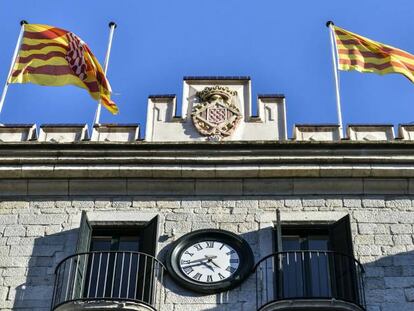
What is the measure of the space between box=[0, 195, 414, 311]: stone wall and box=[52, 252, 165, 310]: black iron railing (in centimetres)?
23

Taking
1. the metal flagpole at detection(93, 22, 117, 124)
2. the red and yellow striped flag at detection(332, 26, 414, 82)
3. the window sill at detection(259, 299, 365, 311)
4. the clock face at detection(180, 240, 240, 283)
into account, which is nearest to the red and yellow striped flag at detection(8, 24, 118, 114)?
the metal flagpole at detection(93, 22, 117, 124)

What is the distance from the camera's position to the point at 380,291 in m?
13.2

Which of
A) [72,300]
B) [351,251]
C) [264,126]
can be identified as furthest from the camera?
[264,126]

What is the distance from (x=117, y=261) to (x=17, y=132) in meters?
3.69

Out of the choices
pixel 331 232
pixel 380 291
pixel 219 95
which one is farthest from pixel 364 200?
pixel 219 95

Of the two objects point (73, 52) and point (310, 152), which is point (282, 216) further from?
point (73, 52)

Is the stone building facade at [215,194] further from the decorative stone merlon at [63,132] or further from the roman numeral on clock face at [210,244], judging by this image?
the roman numeral on clock face at [210,244]

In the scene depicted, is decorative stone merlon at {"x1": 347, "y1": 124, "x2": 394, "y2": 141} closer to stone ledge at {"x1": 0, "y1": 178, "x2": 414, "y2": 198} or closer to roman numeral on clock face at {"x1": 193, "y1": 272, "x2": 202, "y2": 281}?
stone ledge at {"x1": 0, "y1": 178, "x2": 414, "y2": 198}

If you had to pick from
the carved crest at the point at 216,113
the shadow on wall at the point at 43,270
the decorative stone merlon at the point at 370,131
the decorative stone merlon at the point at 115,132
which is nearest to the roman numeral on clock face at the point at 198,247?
the shadow on wall at the point at 43,270

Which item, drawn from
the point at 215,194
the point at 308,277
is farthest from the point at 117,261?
the point at 308,277

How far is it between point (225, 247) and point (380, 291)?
8.64ft

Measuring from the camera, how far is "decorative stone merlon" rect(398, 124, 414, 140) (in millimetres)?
15555

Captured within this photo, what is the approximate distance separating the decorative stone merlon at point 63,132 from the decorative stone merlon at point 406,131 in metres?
5.92

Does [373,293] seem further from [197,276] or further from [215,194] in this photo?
[215,194]
